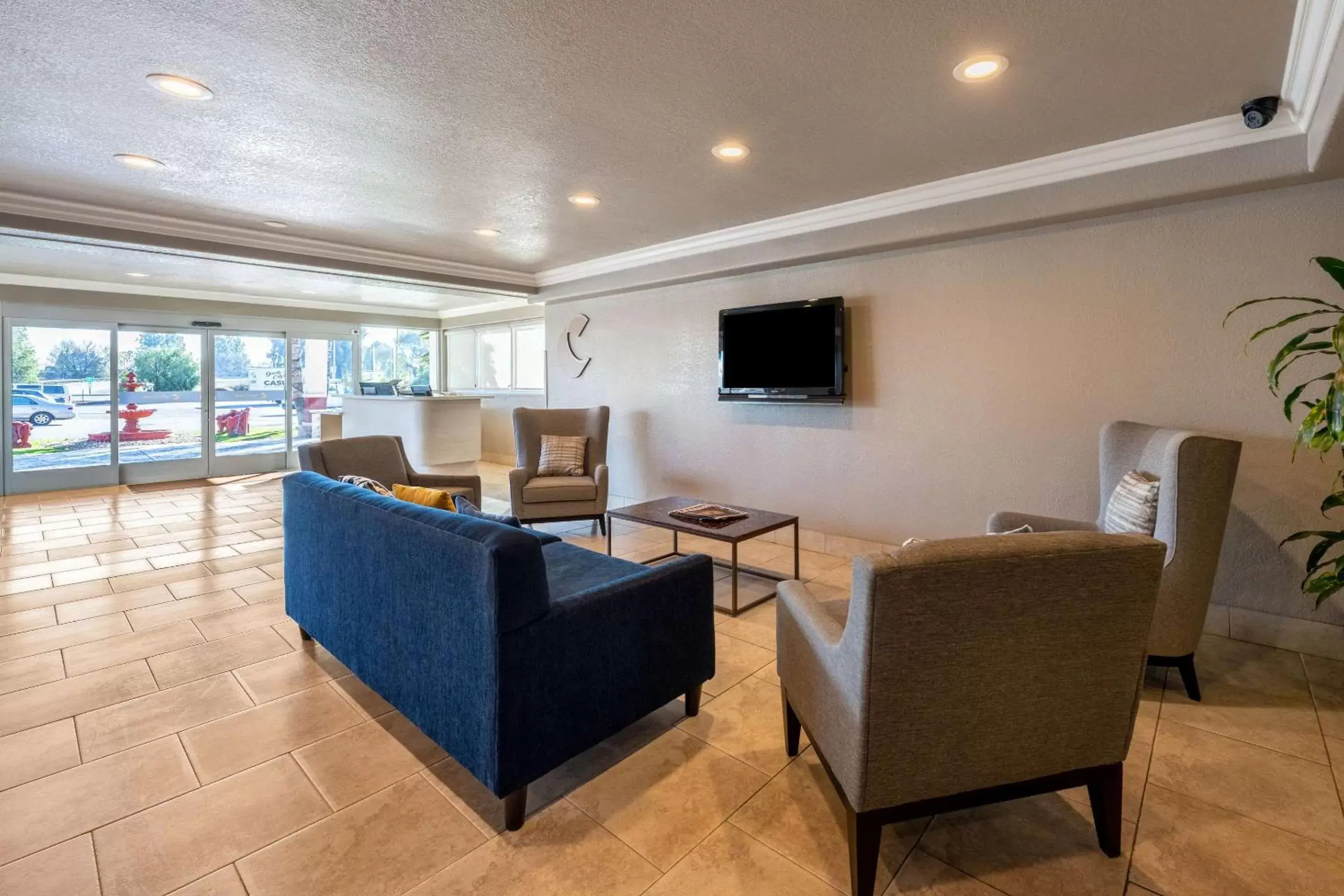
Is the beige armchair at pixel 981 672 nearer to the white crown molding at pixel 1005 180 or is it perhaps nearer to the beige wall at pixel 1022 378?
the beige wall at pixel 1022 378

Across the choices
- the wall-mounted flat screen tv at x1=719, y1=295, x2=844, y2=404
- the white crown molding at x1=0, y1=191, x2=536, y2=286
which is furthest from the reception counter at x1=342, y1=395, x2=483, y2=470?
the wall-mounted flat screen tv at x1=719, y1=295, x2=844, y2=404

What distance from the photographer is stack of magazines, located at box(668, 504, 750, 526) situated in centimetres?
362

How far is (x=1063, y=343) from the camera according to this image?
3.63 m

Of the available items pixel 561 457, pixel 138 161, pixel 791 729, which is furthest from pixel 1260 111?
pixel 138 161

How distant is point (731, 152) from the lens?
3240mm

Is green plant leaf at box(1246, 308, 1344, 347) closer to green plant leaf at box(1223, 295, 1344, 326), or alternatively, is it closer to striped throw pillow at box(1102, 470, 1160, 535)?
green plant leaf at box(1223, 295, 1344, 326)

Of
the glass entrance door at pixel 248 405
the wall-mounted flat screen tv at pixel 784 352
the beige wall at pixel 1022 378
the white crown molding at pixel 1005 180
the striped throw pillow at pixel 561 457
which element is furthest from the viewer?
the glass entrance door at pixel 248 405

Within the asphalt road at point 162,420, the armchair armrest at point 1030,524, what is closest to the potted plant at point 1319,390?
the armchair armrest at point 1030,524

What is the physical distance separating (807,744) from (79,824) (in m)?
2.27

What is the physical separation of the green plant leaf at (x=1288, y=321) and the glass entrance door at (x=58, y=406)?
33.6ft

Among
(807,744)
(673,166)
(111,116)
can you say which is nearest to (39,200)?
(111,116)

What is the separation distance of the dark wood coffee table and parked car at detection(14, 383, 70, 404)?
7.17 meters

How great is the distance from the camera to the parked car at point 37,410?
6828mm

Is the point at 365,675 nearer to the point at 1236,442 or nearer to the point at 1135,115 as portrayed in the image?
the point at 1236,442
